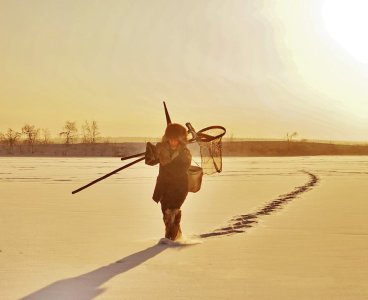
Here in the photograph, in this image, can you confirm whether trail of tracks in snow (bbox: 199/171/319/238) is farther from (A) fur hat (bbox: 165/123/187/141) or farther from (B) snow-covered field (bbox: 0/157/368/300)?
(A) fur hat (bbox: 165/123/187/141)

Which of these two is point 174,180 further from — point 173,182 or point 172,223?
point 172,223

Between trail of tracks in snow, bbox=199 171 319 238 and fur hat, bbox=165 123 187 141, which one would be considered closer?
fur hat, bbox=165 123 187 141

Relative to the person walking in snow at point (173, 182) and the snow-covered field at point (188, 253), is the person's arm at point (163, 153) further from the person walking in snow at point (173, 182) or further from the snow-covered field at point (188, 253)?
the snow-covered field at point (188, 253)

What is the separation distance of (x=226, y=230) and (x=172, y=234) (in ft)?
4.42

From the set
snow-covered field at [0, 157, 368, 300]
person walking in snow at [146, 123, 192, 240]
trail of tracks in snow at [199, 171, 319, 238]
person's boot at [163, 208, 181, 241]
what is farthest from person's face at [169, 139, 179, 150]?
trail of tracks in snow at [199, 171, 319, 238]

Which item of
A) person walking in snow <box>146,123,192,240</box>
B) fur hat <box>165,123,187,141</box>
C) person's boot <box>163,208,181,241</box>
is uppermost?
fur hat <box>165,123,187,141</box>

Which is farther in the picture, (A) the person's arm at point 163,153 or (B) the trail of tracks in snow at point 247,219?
(B) the trail of tracks in snow at point 247,219

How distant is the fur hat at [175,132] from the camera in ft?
24.0

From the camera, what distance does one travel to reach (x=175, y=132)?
24.0ft

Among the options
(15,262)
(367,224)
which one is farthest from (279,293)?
(367,224)

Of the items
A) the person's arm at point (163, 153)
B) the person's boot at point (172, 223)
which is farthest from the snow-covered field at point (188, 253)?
the person's arm at point (163, 153)

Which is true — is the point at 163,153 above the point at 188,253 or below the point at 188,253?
above

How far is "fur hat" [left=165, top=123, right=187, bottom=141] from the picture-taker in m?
7.30

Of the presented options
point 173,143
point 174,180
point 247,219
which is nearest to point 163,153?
point 173,143
